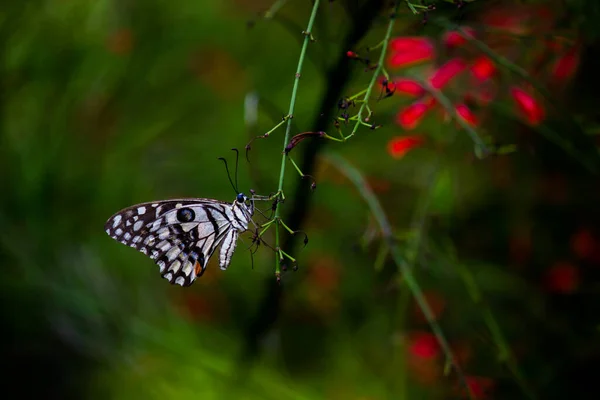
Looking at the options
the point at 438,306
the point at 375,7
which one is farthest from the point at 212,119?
the point at 375,7

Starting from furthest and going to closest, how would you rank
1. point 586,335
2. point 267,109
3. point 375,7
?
point 586,335 < point 267,109 < point 375,7

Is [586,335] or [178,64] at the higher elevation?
[178,64]

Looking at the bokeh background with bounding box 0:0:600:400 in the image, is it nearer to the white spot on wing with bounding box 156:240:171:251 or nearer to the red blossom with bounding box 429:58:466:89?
the red blossom with bounding box 429:58:466:89

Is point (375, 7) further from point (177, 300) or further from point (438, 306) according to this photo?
point (177, 300)

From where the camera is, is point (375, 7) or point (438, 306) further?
point (438, 306)

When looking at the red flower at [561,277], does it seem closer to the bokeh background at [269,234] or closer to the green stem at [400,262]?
the bokeh background at [269,234]

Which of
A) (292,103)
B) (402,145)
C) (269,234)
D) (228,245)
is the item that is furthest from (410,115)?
(269,234)
